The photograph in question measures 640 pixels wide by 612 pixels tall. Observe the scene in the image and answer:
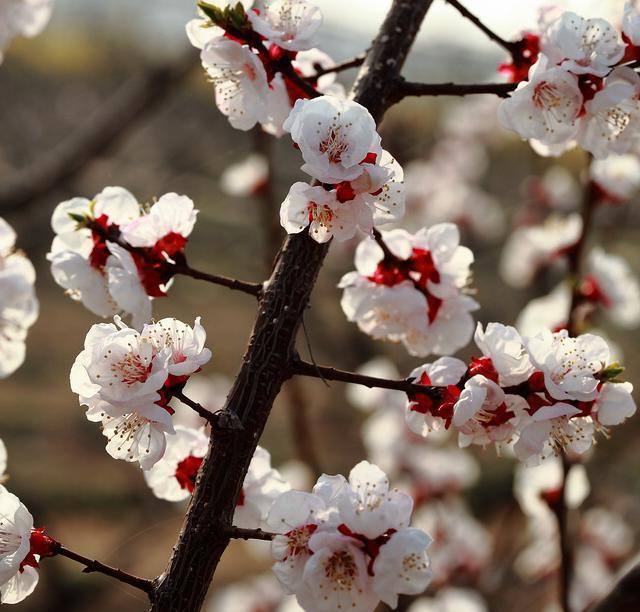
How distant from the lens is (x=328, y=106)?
2.90 ft

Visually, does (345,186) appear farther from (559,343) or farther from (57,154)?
(57,154)

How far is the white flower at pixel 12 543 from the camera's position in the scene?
917 millimetres

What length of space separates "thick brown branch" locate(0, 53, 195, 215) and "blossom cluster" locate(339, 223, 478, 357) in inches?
73.5

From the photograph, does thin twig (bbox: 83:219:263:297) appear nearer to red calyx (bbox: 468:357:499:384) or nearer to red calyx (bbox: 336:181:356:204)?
red calyx (bbox: 336:181:356:204)

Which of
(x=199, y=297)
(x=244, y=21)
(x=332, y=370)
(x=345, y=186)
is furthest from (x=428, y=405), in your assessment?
(x=199, y=297)

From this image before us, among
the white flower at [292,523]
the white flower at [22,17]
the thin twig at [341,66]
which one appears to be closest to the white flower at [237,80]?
the thin twig at [341,66]

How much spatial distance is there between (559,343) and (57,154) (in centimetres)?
257

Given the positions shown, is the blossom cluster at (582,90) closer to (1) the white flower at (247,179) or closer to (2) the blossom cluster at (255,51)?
A: (2) the blossom cluster at (255,51)

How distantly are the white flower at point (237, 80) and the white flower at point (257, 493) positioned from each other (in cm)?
44

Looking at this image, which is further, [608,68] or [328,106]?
[608,68]

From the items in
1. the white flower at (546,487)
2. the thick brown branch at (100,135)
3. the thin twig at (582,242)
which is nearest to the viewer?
the white flower at (546,487)

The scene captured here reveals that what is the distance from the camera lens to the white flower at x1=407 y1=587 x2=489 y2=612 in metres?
2.58

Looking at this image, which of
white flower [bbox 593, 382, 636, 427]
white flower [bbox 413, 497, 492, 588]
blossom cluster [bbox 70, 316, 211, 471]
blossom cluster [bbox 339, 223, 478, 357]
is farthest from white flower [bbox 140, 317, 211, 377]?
white flower [bbox 413, 497, 492, 588]

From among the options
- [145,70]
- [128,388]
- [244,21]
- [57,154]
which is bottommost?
[128,388]
